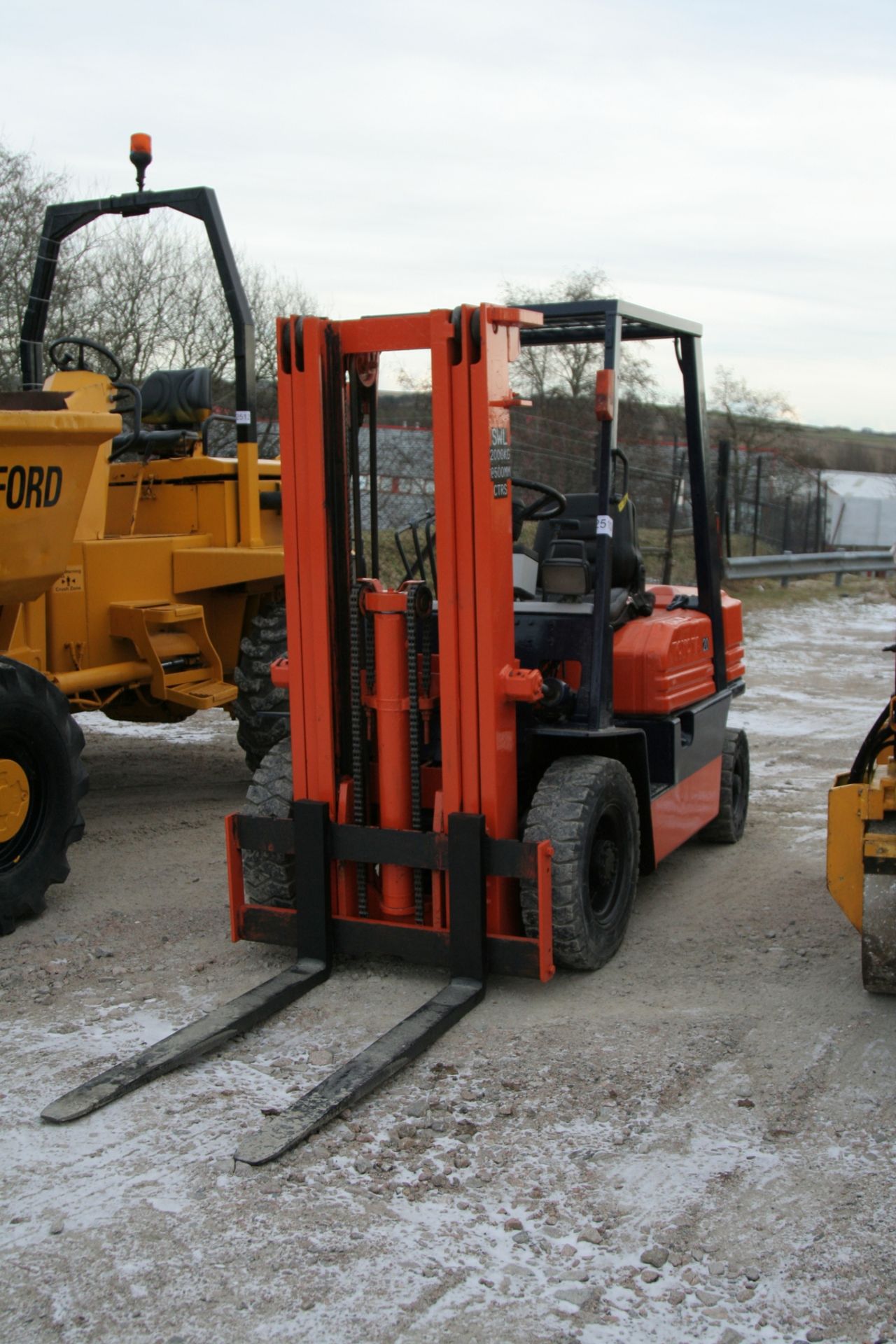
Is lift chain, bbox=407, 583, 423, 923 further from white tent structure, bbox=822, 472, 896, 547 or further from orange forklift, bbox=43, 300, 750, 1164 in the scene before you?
white tent structure, bbox=822, 472, 896, 547

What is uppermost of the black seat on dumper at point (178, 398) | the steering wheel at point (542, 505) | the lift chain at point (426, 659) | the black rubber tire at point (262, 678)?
the black seat on dumper at point (178, 398)

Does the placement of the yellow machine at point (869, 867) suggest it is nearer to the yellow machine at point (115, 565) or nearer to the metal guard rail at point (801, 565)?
the yellow machine at point (115, 565)

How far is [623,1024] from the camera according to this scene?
4277 mm

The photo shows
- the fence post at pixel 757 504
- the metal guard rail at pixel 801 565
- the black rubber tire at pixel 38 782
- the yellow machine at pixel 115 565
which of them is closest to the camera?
the black rubber tire at pixel 38 782

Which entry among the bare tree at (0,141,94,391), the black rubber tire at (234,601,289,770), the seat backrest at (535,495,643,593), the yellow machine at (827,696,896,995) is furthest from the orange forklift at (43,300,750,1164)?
the bare tree at (0,141,94,391)

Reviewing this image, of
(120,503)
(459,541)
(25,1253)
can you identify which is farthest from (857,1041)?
(120,503)

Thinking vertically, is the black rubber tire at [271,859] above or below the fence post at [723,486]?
below

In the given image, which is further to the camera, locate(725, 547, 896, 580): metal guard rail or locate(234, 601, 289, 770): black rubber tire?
locate(725, 547, 896, 580): metal guard rail

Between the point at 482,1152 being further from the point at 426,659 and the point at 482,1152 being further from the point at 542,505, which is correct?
the point at 542,505

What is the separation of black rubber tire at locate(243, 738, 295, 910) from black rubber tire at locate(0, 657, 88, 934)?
3.28ft

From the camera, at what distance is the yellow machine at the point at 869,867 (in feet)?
14.1

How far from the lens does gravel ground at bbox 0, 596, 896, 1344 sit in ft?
9.28

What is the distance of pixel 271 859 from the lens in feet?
15.8

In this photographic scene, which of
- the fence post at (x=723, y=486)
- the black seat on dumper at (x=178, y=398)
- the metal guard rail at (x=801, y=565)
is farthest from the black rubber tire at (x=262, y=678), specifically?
the metal guard rail at (x=801, y=565)
